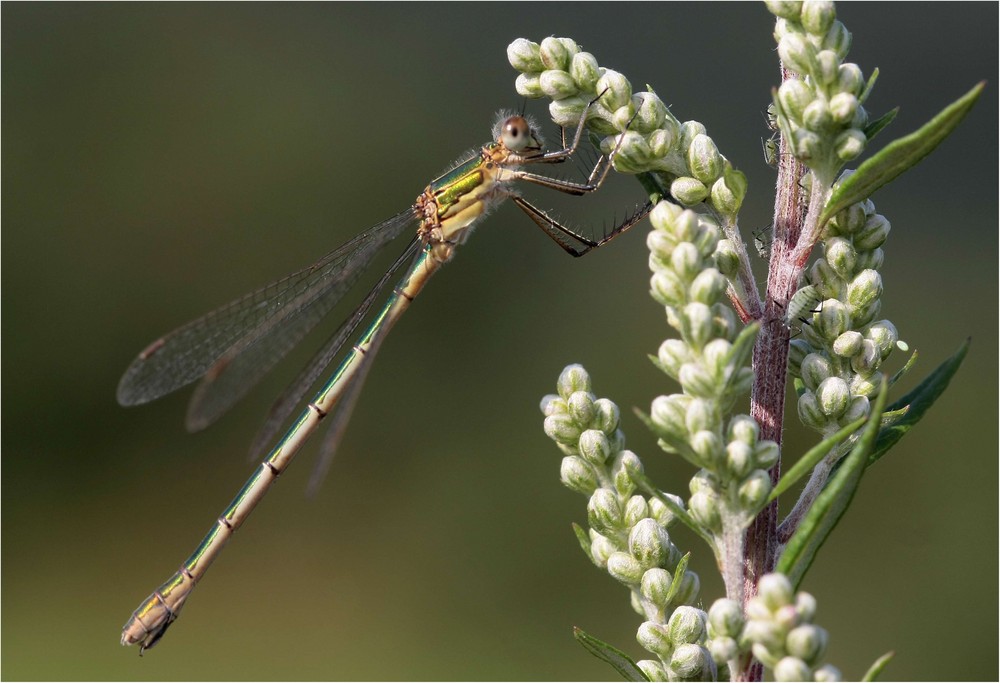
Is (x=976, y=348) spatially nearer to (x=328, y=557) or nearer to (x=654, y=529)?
(x=328, y=557)

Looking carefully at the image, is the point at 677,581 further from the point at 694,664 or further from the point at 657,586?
the point at 694,664

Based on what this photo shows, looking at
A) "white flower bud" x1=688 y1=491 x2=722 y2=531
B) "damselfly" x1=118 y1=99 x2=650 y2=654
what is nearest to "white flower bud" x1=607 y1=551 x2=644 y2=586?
"white flower bud" x1=688 y1=491 x2=722 y2=531

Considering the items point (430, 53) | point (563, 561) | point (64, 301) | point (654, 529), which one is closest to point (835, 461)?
point (654, 529)

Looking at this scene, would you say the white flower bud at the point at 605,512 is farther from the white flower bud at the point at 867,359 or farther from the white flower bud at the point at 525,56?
the white flower bud at the point at 525,56

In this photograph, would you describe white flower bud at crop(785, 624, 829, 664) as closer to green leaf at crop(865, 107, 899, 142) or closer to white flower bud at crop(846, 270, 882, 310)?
white flower bud at crop(846, 270, 882, 310)

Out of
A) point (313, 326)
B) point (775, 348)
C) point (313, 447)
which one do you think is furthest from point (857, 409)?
point (313, 447)

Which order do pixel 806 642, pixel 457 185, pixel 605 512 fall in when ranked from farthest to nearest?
pixel 457 185 < pixel 605 512 < pixel 806 642

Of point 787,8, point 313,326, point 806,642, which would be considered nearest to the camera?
point 806,642
